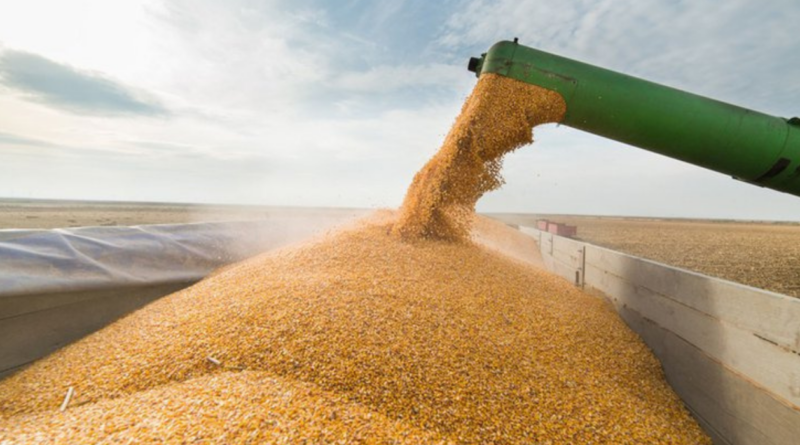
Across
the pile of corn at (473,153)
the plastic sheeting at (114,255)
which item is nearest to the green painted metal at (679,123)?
the pile of corn at (473,153)

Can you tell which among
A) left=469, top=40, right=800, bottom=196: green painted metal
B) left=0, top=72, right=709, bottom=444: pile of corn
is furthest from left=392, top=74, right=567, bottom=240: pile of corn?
left=469, top=40, right=800, bottom=196: green painted metal

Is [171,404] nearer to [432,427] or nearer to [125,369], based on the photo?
[125,369]

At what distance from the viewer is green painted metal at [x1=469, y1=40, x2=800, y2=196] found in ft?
8.93

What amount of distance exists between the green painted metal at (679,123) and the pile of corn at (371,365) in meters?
0.23

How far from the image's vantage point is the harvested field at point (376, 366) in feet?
5.72

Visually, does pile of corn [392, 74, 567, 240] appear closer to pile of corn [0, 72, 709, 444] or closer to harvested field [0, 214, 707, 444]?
pile of corn [0, 72, 709, 444]

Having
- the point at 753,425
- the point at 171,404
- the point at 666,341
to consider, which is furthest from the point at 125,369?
the point at 666,341

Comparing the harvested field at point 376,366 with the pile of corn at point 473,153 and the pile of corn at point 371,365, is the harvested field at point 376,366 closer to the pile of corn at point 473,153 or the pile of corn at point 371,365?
the pile of corn at point 371,365

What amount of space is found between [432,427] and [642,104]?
2.62 m

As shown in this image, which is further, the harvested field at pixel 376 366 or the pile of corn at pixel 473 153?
the pile of corn at pixel 473 153

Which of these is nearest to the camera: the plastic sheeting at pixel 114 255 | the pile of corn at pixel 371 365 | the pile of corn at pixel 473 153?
the pile of corn at pixel 371 365

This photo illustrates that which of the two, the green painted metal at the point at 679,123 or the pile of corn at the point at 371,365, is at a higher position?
the green painted metal at the point at 679,123

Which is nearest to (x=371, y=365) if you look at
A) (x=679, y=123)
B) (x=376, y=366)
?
(x=376, y=366)

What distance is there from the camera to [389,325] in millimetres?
2328
